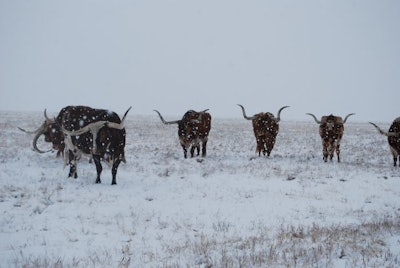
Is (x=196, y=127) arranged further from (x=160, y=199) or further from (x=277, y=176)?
(x=160, y=199)

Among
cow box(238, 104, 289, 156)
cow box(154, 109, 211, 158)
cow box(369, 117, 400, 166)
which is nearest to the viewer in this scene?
cow box(369, 117, 400, 166)

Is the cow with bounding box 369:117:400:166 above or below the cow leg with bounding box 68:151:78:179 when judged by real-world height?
above

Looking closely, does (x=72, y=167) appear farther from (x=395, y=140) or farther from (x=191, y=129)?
(x=395, y=140)

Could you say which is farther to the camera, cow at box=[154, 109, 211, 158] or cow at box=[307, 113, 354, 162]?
cow at box=[154, 109, 211, 158]

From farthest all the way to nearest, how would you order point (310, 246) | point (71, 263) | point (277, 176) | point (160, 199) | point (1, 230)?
point (277, 176)
point (160, 199)
point (1, 230)
point (310, 246)
point (71, 263)

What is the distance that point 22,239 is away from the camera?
623cm

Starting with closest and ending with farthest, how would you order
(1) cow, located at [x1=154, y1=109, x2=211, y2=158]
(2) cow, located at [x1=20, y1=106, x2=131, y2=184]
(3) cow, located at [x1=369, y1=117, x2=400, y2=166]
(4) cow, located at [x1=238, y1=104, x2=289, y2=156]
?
(2) cow, located at [x1=20, y1=106, x2=131, y2=184] < (3) cow, located at [x1=369, y1=117, x2=400, y2=166] < (1) cow, located at [x1=154, y1=109, x2=211, y2=158] < (4) cow, located at [x1=238, y1=104, x2=289, y2=156]

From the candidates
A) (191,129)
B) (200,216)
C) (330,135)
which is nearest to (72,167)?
(200,216)

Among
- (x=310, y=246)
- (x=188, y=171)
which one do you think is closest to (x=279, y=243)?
(x=310, y=246)

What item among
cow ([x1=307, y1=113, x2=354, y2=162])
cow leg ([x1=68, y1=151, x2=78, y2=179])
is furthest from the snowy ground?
cow ([x1=307, y1=113, x2=354, y2=162])

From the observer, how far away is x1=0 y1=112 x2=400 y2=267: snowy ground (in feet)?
17.5

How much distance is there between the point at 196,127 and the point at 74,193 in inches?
309

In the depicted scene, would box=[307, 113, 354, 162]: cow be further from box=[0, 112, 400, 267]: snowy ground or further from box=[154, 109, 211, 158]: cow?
box=[154, 109, 211, 158]: cow


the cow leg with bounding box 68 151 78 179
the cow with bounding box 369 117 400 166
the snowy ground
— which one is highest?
the cow with bounding box 369 117 400 166
